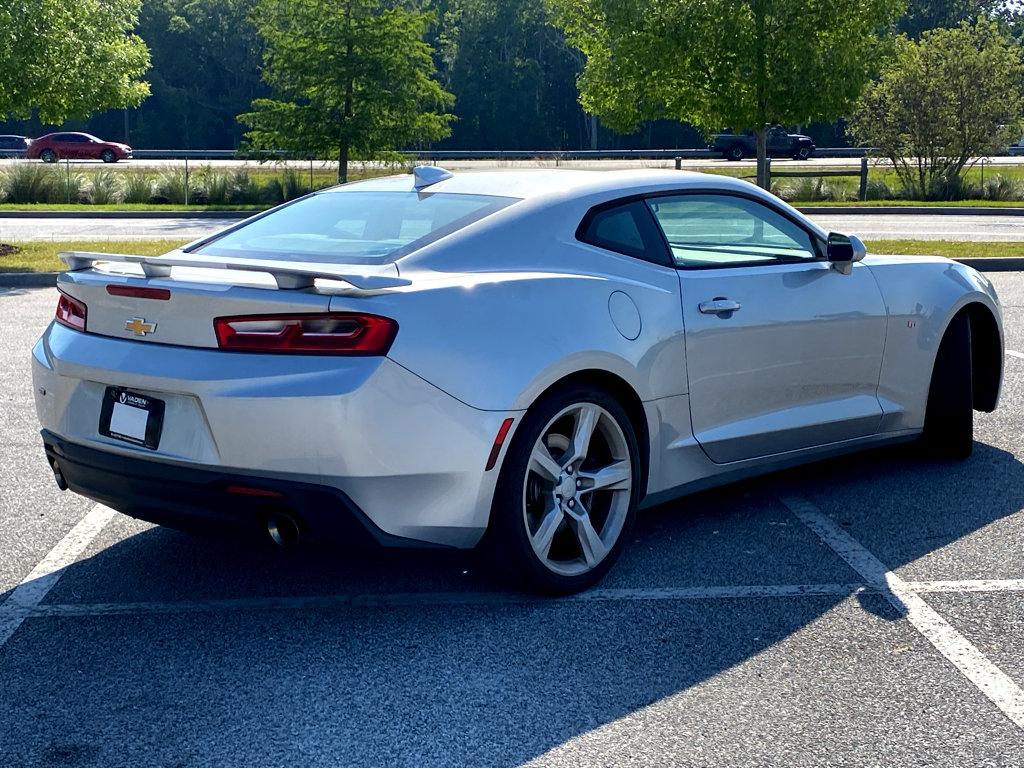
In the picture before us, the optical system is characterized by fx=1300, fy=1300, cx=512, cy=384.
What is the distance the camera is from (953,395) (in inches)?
250

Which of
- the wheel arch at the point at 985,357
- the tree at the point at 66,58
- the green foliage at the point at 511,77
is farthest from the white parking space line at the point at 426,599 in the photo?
the green foliage at the point at 511,77

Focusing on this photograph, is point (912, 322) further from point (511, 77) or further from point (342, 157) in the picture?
point (511, 77)

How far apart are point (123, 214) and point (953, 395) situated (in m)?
24.5

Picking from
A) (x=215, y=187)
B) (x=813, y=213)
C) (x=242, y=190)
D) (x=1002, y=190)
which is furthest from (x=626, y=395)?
(x=1002, y=190)

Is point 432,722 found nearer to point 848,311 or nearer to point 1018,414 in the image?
point 848,311

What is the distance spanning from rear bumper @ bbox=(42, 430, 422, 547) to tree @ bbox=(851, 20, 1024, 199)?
107ft

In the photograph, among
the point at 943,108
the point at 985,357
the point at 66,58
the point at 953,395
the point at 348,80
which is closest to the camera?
the point at 953,395

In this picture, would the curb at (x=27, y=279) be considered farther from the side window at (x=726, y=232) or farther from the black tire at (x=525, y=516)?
the black tire at (x=525, y=516)

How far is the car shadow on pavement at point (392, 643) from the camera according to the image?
3.45 m

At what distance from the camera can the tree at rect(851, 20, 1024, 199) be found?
3412cm

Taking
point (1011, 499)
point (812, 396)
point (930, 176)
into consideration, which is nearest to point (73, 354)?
point (812, 396)

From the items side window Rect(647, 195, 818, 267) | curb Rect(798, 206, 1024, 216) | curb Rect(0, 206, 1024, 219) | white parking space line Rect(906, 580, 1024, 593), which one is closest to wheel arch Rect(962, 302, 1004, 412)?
side window Rect(647, 195, 818, 267)

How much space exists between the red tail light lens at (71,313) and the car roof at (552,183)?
127 centimetres

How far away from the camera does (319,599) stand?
455 cm
